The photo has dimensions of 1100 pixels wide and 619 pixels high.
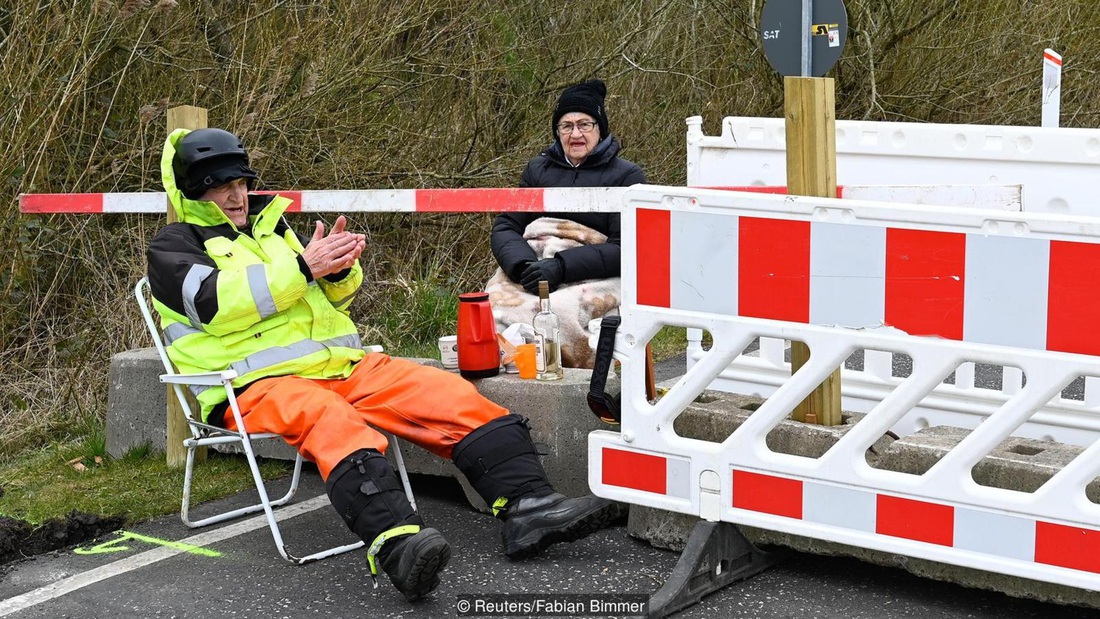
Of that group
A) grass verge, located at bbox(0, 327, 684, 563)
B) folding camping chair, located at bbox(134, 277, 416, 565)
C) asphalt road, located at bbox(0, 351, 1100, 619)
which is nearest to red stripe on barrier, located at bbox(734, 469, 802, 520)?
asphalt road, located at bbox(0, 351, 1100, 619)

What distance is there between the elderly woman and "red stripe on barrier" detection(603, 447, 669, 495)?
1432 mm

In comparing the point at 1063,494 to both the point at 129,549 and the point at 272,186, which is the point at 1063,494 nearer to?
the point at 129,549

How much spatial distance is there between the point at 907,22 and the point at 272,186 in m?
6.02

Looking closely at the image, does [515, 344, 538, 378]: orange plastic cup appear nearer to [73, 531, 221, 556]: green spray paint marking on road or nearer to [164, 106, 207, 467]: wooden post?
[73, 531, 221, 556]: green spray paint marking on road

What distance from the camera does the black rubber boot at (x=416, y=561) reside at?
3.66 meters

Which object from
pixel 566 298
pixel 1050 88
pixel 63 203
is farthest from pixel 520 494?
pixel 1050 88

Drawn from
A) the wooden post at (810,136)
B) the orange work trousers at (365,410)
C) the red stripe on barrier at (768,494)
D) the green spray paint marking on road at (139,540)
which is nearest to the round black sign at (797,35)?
the wooden post at (810,136)

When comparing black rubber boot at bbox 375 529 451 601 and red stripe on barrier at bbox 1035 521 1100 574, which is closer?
red stripe on barrier at bbox 1035 521 1100 574

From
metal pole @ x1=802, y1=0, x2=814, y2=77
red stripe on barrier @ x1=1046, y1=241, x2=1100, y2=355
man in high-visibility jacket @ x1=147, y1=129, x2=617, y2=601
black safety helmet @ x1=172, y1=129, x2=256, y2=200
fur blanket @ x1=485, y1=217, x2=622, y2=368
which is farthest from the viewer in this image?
metal pole @ x1=802, y1=0, x2=814, y2=77

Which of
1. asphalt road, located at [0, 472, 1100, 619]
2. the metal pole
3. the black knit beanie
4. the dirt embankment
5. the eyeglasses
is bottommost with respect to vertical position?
asphalt road, located at [0, 472, 1100, 619]

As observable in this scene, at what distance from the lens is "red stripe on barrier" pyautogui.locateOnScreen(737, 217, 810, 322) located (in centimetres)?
348

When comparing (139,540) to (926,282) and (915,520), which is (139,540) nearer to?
(915,520)

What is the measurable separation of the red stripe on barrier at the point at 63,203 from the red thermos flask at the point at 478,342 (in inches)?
73.9

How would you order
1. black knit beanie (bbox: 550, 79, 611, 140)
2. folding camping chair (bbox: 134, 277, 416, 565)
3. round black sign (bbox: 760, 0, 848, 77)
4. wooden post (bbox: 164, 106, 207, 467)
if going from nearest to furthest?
folding camping chair (bbox: 134, 277, 416, 565)
wooden post (bbox: 164, 106, 207, 467)
black knit beanie (bbox: 550, 79, 611, 140)
round black sign (bbox: 760, 0, 848, 77)
